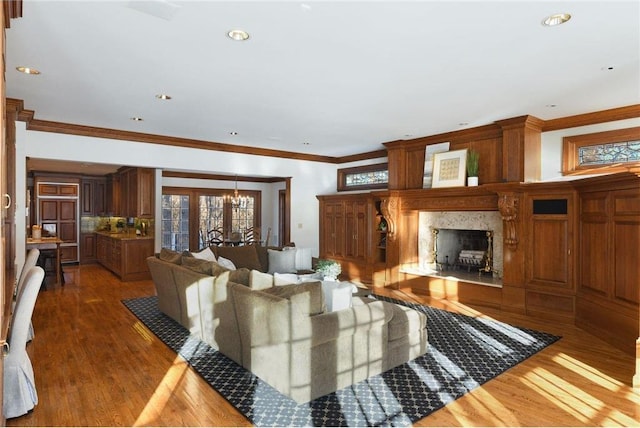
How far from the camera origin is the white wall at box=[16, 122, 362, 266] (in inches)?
214

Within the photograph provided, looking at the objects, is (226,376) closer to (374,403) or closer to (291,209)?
(374,403)

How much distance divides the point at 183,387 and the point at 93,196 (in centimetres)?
918

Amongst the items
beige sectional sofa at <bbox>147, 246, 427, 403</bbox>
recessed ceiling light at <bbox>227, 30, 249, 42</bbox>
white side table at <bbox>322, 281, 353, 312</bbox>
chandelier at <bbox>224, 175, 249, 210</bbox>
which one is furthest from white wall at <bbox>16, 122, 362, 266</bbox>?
white side table at <bbox>322, 281, 353, 312</bbox>

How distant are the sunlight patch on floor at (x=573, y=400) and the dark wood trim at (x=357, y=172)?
4.97 m

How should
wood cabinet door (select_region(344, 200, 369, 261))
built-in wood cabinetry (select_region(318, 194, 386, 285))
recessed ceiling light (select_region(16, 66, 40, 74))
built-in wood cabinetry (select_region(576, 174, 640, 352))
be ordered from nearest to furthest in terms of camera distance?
recessed ceiling light (select_region(16, 66, 40, 74)), built-in wood cabinetry (select_region(576, 174, 640, 352)), built-in wood cabinetry (select_region(318, 194, 386, 285)), wood cabinet door (select_region(344, 200, 369, 261))

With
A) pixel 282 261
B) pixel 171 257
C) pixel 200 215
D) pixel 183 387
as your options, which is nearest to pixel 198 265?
pixel 171 257

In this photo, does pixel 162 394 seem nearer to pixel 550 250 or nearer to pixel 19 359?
pixel 19 359

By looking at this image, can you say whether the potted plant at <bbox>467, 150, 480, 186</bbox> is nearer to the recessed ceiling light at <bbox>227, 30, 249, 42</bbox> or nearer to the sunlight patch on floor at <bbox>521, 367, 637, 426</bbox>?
the sunlight patch on floor at <bbox>521, 367, 637, 426</bbox>

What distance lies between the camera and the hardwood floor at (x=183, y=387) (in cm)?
271

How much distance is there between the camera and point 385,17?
8.75 feet

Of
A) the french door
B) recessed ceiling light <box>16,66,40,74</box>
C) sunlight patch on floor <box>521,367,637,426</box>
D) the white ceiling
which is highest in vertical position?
recessed ceiling light <box>16,66,40,74</box>

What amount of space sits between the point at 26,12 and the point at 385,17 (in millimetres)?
2398

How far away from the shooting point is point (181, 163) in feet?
→ 23.0

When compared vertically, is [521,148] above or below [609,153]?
above
